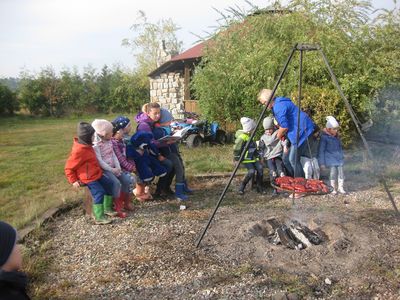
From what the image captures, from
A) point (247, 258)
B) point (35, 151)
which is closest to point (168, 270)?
point (247, 258)

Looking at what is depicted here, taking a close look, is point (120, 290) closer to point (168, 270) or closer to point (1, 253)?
point (168, 270)

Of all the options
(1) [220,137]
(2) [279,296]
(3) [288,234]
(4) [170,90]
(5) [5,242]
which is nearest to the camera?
(5) [5,242]

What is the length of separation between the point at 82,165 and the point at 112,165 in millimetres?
517

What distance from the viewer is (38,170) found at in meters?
8.88

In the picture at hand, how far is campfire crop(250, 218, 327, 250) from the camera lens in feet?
14.1

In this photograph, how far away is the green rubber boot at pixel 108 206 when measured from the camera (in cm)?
524

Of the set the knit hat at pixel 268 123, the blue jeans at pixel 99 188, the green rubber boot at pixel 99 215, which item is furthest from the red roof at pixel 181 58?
the green rubber boot at pixel 99 215

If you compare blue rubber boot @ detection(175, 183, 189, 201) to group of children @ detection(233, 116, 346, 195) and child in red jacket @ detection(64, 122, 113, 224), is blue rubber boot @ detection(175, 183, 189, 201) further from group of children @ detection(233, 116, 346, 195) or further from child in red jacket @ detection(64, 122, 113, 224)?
child in red jacket @ detection(64, 122, 113, 224)

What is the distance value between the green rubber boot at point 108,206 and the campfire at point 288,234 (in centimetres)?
187

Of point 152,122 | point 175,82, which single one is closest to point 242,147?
point 152,122

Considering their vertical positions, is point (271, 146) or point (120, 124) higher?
point (120, 124)

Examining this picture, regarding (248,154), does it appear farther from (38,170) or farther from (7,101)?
(7,101)

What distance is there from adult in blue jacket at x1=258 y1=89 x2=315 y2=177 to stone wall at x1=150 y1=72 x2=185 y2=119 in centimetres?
1154

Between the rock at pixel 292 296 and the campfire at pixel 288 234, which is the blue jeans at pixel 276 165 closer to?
the campfire at pixel 288 234
